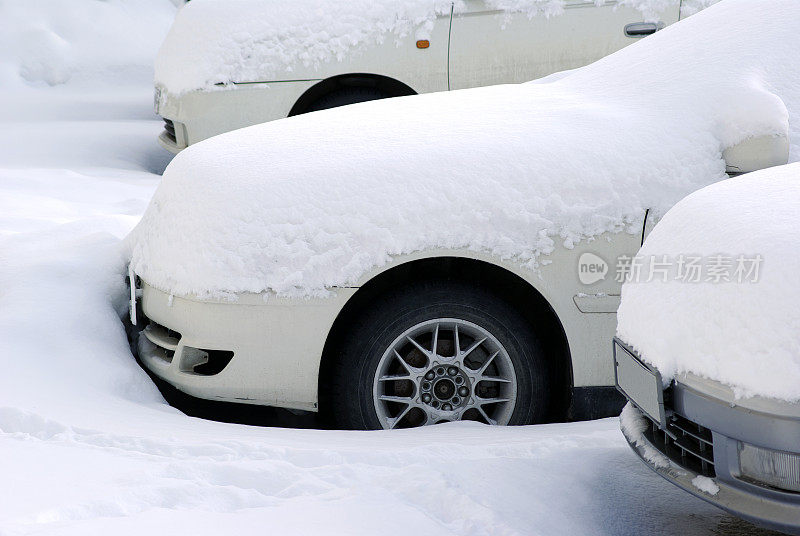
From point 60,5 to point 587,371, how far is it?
1091 cm

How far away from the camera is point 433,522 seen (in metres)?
2.13

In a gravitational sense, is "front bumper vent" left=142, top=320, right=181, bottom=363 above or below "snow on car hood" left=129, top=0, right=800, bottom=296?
below

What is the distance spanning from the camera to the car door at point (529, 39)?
5.71 m

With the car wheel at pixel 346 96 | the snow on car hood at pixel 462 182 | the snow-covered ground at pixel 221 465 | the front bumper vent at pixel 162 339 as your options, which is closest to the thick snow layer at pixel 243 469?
the snow-covered ground at pixel 221 465

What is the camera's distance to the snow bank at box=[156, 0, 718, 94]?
5816mm

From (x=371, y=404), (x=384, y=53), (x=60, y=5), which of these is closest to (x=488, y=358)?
(x=371, y=404)

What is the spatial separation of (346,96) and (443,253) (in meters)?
3.32

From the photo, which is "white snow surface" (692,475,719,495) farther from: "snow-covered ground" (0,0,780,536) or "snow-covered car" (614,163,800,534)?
"snow-covered ground" (0,0,780,536)

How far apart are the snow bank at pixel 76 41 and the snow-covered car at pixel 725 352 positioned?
9654 mm

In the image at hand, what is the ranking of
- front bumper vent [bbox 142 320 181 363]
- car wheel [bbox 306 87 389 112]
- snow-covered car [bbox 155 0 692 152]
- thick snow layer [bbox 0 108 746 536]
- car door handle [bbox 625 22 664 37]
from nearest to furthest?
thick snow layer [bbox 0 108 746 536] < front bumper vent [bbox 142 320 181 363] < car door handle [bbox 625 22 664 37] < snow-covered car [bbox 155 0 692 152] < car wheel [bbox 306 87 389 112]

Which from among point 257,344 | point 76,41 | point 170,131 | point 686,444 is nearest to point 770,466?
point 686,444

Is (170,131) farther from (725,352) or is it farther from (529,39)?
(725,352)

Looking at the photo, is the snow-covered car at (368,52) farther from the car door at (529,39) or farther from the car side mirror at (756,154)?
the car side mirror at (756,154)

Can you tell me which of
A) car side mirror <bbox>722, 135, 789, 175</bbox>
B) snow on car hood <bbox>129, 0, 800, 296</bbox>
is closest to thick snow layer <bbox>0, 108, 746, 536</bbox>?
snow on car hood <bbox>129, 0, 800, 296</bbox>
